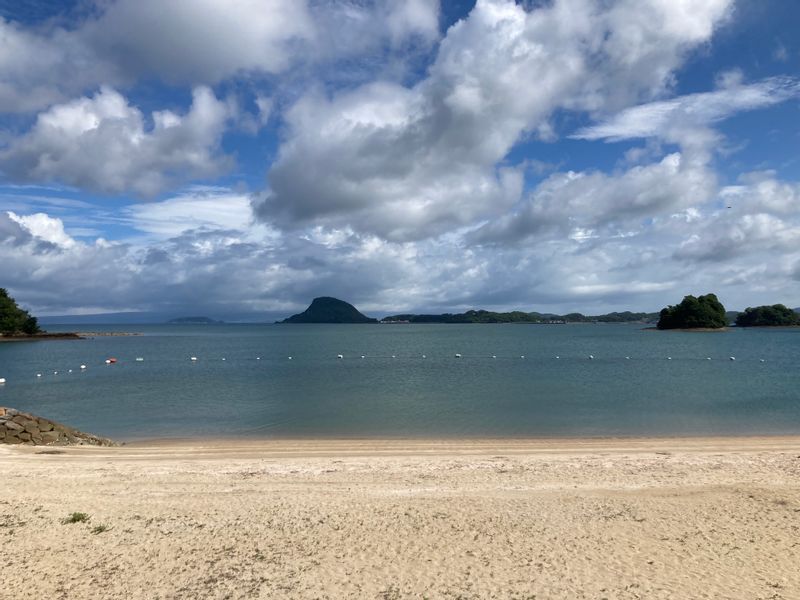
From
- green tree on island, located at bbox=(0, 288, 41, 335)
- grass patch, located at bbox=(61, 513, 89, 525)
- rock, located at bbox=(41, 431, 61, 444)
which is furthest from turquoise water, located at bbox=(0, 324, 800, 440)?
green tree on island, located at bbox=(0, 288, 41, 335)

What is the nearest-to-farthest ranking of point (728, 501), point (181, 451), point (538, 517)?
1. point (538, 517)
2. point (728, 501)
3. point (181, 451)

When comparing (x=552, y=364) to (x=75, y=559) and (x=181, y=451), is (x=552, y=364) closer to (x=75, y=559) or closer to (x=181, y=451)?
(x=181, y=451)

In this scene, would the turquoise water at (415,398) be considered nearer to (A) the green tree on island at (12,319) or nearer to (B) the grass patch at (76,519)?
(B) the grass patch at (76,519)

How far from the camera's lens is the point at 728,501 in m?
12.8

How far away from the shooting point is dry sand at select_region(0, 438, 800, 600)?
9.16 metres

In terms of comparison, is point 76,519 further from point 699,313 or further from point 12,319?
point 699,313

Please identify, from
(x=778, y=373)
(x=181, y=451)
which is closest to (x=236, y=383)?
(x=181, y=451)

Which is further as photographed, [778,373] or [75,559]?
[778,373]

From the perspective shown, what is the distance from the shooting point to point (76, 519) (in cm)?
1161

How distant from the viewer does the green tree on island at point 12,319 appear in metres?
121

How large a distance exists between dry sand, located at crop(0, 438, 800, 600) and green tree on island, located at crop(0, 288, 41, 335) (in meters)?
126

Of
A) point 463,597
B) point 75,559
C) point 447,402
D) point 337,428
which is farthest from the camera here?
point 447,402

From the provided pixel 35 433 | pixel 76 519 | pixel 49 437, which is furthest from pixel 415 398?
pixel 76 519

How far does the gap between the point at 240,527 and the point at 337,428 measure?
637 inches
